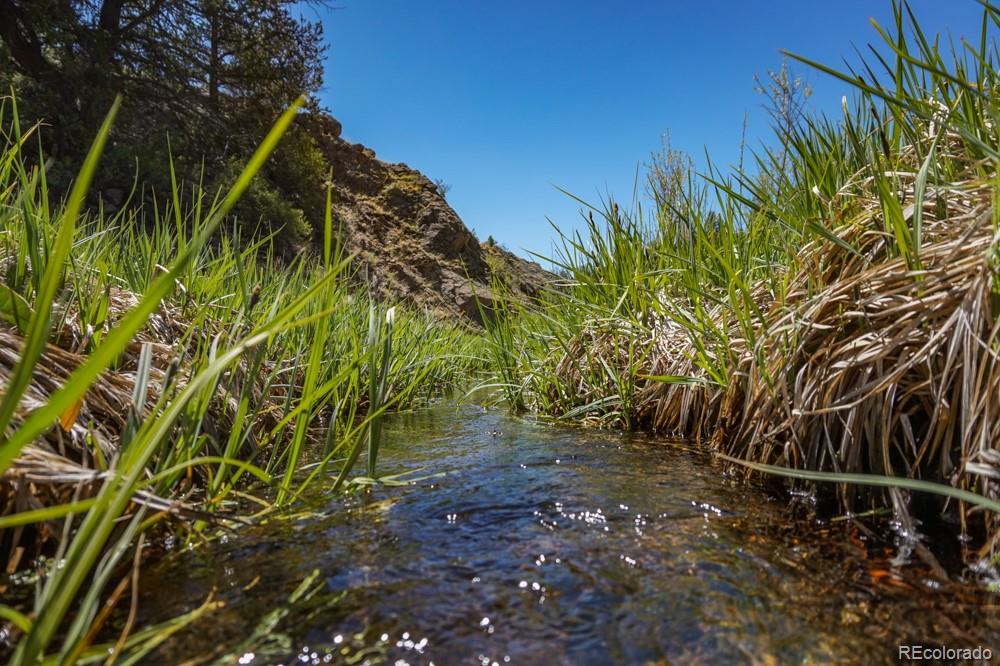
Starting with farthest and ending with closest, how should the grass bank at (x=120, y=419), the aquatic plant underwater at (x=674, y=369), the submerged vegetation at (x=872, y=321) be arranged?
the submerged vegetation at (x=872, y=321)
the aquatic plant underwater at (x=674, y=369)
the grass bank at (x=120, y=419)

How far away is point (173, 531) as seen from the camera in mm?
1143

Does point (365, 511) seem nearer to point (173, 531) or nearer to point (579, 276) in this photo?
point (173, 531)

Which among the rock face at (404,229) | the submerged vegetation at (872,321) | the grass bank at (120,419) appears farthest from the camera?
the rock face at (404,229)

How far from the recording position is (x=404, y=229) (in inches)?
452

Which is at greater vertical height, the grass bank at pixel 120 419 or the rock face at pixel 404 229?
the rock face at pixel 404 229

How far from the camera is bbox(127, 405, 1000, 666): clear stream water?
79 centimetres

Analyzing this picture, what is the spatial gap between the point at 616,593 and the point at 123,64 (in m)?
10.5

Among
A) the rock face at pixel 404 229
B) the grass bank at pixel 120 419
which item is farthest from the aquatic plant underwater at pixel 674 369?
the rock face at pixel 404 229

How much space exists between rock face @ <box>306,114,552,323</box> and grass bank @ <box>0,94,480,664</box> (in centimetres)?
809

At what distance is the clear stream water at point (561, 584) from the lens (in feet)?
2.60

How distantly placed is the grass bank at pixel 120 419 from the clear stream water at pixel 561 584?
104 mm

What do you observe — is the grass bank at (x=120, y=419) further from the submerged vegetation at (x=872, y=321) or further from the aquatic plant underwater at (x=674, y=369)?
the submerged vegetation at (x=872, y=321)

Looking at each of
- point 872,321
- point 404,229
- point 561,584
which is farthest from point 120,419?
point 404,229

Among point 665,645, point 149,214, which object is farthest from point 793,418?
point 149,214
